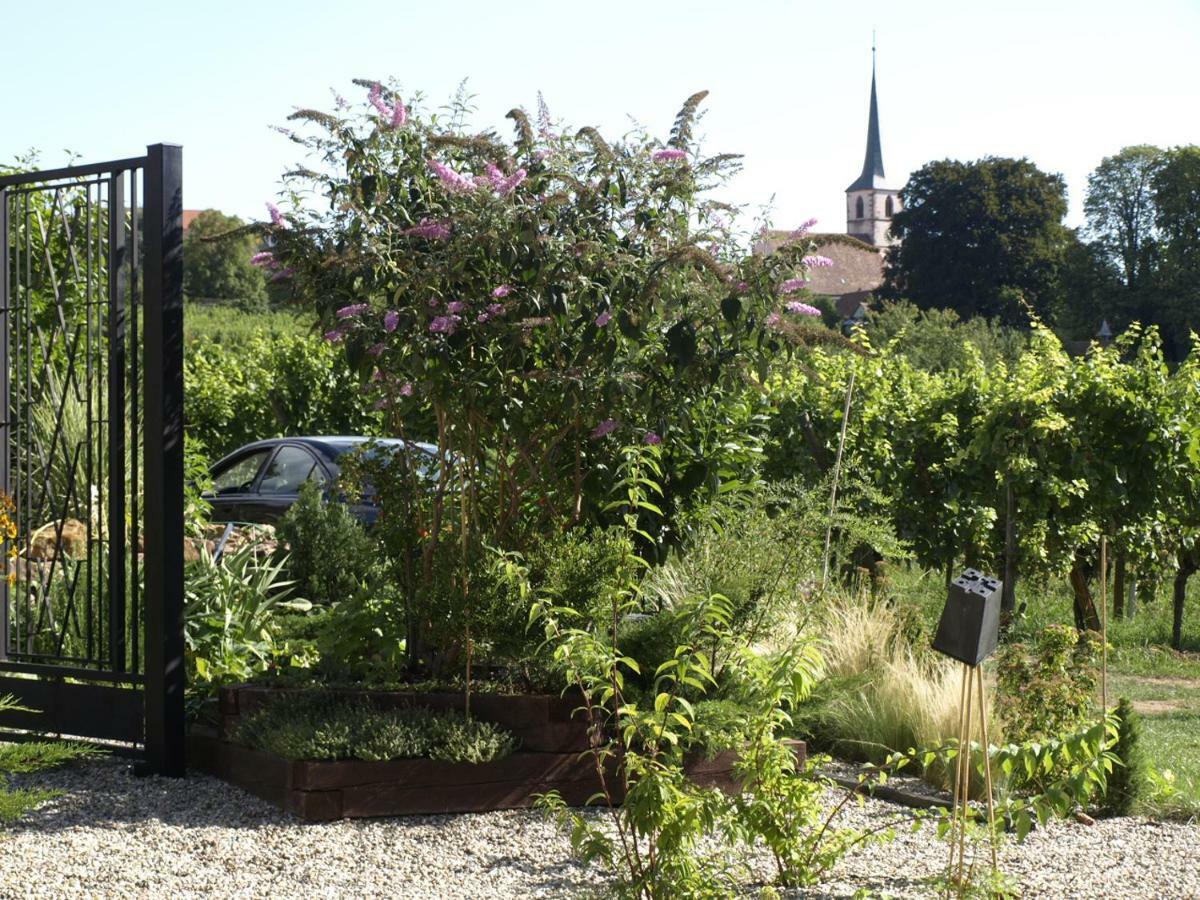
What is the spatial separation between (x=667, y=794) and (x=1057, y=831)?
2.02m

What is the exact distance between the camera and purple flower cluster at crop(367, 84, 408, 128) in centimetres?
540

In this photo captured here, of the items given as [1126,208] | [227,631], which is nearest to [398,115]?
[227,631]

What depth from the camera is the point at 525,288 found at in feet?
17.3

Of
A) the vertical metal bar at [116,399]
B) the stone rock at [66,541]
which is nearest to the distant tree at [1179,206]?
the stone rock at [66,541]

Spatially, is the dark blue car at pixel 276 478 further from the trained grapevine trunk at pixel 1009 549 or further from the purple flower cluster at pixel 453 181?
the purple flower cluster at pixel 453 181

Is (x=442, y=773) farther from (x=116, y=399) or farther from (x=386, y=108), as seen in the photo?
(x=386, y=108)

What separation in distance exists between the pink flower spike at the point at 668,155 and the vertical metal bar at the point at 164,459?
192cm

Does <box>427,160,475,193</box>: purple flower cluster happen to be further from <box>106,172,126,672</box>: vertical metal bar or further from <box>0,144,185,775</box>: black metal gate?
<box>106,172,126,672</box>: vertical metal bar

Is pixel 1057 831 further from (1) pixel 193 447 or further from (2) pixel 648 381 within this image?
(1) pixel 193 447

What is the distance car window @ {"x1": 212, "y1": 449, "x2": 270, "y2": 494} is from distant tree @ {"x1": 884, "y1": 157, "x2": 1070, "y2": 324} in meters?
47.2

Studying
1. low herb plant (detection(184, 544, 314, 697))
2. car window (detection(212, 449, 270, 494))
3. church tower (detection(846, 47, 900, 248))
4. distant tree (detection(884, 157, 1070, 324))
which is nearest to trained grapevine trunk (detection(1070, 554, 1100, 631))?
car window (detection(212, 449, 270, 494))

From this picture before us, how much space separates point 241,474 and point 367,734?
21.8ft

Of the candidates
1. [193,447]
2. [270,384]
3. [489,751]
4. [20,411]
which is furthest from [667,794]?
[270,384]

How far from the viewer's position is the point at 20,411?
630 centimetres
